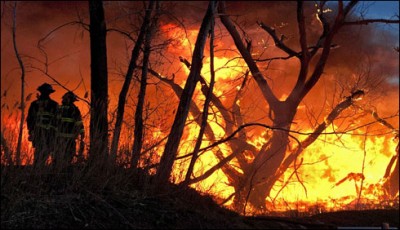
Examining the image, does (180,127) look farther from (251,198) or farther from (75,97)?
(251,198)

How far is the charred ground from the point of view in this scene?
223 inches

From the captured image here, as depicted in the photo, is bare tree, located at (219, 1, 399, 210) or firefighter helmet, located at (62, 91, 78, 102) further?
bare tree, located at (219, 1, 399, 210)

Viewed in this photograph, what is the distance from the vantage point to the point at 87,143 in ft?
25.0

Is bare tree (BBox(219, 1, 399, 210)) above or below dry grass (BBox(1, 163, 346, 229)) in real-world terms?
above

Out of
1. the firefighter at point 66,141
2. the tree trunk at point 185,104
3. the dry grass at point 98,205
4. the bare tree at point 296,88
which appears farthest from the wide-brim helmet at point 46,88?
the bare tree at point 296,88

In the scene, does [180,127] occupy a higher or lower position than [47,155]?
higher

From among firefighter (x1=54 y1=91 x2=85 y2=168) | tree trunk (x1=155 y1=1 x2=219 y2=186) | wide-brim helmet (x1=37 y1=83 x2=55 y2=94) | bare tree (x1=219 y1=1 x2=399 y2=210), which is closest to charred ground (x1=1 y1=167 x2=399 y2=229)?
firefighter (x1=54 y1=91 x2=85 y2=168)

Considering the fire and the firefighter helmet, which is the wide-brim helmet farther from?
the fire

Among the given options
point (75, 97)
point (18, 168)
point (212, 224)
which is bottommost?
point (212, 224)

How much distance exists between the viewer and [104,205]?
6000mm

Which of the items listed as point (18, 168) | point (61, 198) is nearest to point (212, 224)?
point (61, 198)

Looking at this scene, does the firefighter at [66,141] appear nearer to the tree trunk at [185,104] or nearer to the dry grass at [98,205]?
the dry grass at [98,205]

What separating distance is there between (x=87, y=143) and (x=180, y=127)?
1384 mm

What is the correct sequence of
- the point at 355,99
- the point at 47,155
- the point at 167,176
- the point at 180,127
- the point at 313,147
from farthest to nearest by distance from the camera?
the point at 313,147 < the point at 355,99 < the point at 180,127 < the point at 167,176 < the point at 47,155
